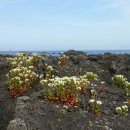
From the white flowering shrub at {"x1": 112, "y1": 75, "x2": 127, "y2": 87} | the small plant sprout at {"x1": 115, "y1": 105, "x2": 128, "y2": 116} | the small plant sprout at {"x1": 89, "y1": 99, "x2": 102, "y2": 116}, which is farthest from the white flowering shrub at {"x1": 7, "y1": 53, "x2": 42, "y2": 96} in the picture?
the small plant sprout at {"x1": 115, "y1": 105, "x2": 128, "y2": 116}

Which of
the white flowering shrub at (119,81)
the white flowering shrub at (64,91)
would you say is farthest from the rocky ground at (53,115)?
the white flowering shrub at (119,81)

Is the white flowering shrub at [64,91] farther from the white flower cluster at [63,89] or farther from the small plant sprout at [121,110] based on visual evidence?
the small plant sprout at [121,110]

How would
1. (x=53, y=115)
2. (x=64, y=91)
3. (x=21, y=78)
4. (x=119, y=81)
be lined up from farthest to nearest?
(x=119, y=81)
(x=21, y=78)
(x=64, y=91)
(x=53, y=115)

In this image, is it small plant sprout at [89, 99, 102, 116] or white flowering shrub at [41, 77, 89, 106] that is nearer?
small plant sprout at [89, 99, 102, 116]

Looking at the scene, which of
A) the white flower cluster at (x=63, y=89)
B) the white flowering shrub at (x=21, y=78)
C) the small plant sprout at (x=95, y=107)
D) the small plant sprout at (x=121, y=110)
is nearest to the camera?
→ the small plant sprout at (x=95, y=107)

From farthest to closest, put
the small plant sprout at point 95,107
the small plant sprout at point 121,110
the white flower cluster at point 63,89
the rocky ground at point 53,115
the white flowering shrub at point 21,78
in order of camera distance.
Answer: the white flowering shrub at point 21,78 < the small plant sprout at point 121,110 < the white flower cluster at point 63,89 < the small plant sprout at point 95,107 < the rocky ground at point 53,115

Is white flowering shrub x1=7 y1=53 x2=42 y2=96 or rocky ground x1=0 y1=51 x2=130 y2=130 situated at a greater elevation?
white flowering shrub x1=7 y1=53 x2=42 y2=96

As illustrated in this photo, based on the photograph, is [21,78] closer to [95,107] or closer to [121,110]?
[95,107]

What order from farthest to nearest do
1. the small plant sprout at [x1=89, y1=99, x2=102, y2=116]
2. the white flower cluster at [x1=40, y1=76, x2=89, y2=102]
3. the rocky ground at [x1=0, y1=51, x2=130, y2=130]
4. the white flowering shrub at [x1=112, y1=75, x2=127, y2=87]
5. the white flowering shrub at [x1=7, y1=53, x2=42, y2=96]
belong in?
the white flowering shrub at [x1=112, y1=75, x2=127, y2=87] < the white flowering shrub at [x1=7, y1=53, x2=42, y2=96] < the white flower cluster at [x1=40, y1=76, x2=89, y2=102] < the small plant sprout at [x1=89, y1=99, x2=102, y2=116] < the rocky ground at [x1=0, y1=51, x2=130, y2=130]

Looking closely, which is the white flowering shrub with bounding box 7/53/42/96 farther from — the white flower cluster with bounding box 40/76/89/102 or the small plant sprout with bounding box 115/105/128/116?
the small plant sprout with bounding box 115/105/128/116

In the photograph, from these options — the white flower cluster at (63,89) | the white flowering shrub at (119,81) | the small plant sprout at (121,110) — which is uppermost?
the white flower cluster at (63,89)

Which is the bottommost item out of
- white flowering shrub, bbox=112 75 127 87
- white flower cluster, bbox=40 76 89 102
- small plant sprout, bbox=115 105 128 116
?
small plant sprout, bbox=115 105 128 116

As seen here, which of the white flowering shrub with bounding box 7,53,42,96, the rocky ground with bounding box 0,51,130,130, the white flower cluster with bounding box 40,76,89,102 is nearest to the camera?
the rocky ground with bounding box 0,51,130,130

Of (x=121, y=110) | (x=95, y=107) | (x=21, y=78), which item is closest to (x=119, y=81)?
(x=21, y=78)
